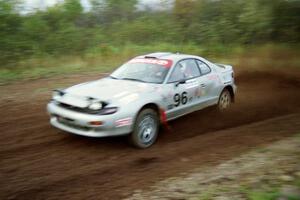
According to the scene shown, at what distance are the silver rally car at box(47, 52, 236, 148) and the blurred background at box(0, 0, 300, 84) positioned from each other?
6693 mm

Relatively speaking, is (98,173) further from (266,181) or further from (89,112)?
(266,181)

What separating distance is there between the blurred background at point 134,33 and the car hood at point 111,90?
21.8 ft

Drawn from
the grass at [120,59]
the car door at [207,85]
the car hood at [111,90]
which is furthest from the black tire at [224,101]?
the grass at [120,59]

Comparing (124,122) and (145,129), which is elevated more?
(124,122)

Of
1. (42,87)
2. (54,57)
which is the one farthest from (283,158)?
(54,57)

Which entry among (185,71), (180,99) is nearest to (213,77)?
(185,71)

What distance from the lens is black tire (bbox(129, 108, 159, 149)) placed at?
23.7 ft

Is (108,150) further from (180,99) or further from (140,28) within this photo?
(140,28)

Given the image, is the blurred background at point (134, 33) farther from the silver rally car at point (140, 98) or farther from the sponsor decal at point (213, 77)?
the sponsor decal at point (213, 77)

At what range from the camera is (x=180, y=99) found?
8172 mm

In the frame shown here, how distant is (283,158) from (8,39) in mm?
12813

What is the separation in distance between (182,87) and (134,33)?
1668cm

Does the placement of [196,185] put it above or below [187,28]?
below

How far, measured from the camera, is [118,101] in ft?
23.0
